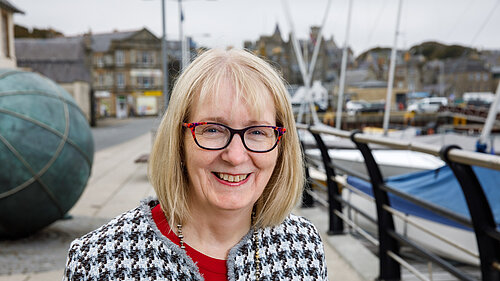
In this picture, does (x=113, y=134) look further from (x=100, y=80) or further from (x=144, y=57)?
(x=100, y=80)

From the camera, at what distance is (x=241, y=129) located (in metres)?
1.59

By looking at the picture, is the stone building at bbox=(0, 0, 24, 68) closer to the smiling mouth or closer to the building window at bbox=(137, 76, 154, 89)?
the smiling mouth

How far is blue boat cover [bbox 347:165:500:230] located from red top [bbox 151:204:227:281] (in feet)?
14.4

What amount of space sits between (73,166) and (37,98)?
2.82ft

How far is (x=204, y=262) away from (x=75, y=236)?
482 cm

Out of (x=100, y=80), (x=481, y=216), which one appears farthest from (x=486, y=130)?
(x=100, y=80)

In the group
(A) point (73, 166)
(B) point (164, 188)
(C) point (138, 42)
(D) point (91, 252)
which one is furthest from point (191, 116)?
(C) point (138, 42)

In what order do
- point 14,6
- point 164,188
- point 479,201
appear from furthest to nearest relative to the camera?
1. point 14,6
2. point 479,201
3. point 164,188

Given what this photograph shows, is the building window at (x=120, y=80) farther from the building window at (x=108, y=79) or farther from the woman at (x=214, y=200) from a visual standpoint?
the woman at (x=214, y=200)

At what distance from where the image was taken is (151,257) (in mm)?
1574

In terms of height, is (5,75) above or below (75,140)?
above

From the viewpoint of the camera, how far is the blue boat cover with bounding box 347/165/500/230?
5.74m

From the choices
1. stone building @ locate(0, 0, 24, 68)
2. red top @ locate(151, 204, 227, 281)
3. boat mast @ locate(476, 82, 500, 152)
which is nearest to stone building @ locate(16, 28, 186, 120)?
stone building @ locate(0, 0, 24, 68)

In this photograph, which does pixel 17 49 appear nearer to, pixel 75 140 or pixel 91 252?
pixel 75 140
